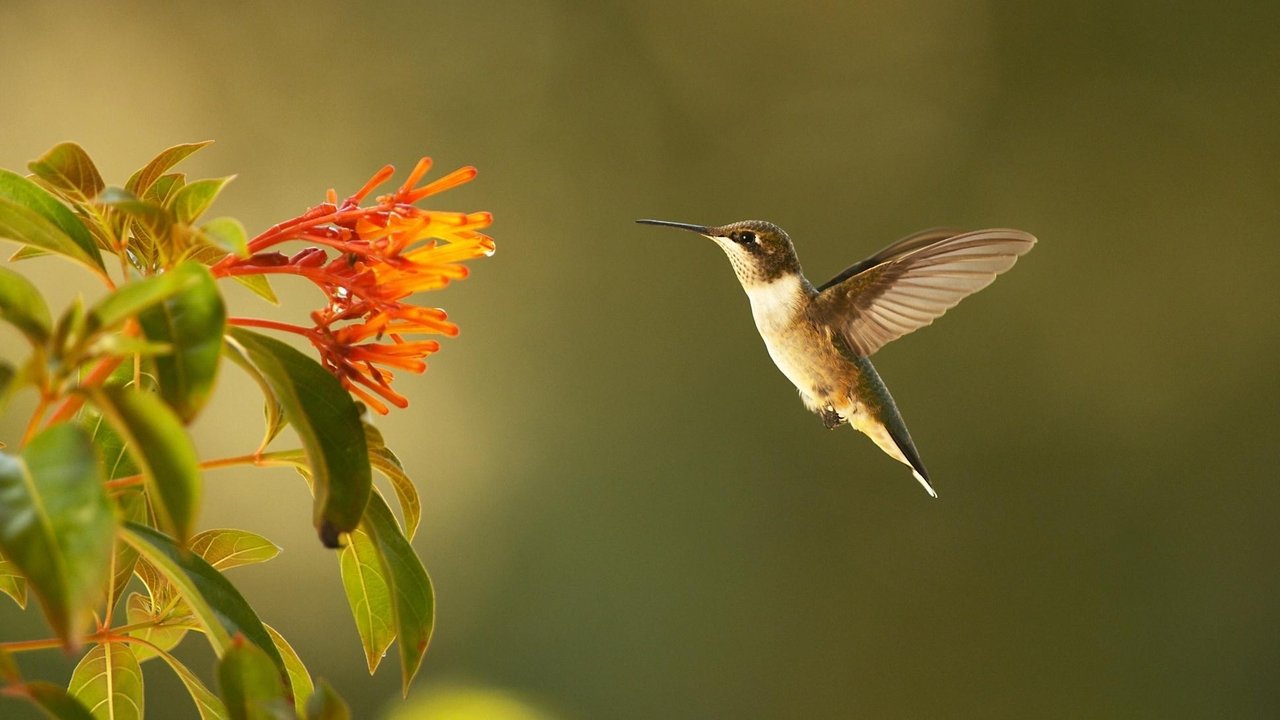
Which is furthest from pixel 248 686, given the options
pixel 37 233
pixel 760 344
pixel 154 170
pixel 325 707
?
pixel 760 344

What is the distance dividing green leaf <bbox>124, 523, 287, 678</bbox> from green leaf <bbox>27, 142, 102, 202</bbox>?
0.16 meters

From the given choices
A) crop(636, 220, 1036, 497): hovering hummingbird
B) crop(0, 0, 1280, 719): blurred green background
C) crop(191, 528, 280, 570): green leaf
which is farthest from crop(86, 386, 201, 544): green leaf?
crop(0, 0, 1280, 719): blurred green background

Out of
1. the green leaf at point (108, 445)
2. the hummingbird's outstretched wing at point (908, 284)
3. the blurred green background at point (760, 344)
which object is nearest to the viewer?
the green leaf at point (108, 445)

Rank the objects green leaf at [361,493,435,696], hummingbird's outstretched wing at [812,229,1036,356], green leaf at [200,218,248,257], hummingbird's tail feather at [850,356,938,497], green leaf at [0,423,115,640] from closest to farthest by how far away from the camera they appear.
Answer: green leaf at [0,423,115,640], green leaf at [200,218,248,257], green leaf at [361,493,435,696], hummingbird's outstretched wing at [812,229,1036,356], hummingbird's tail feather at [850,356,938,497]

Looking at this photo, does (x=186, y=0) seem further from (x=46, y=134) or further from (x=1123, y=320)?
(x=1123, y=320)

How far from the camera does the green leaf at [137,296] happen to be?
42 centimetres

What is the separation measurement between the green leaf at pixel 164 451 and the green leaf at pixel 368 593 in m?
0.30

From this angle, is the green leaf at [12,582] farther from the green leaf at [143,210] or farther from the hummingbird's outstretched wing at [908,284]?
the hummingbird's outstretched wing at [908,284]

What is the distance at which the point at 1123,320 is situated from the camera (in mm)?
3756

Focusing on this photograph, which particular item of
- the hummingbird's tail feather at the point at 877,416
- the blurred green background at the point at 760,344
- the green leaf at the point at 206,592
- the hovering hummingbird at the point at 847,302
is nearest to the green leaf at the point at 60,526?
the green leaf at the point at 206,592

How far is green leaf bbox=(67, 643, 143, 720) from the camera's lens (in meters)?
0.70

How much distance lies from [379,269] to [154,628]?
29 cm

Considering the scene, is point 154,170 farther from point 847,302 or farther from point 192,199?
point 847,302

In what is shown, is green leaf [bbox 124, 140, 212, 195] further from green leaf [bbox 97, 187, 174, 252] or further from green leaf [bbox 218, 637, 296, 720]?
green leaf [bbox 218, 637, 296, 720]
